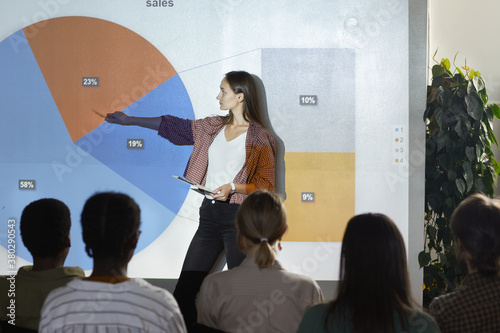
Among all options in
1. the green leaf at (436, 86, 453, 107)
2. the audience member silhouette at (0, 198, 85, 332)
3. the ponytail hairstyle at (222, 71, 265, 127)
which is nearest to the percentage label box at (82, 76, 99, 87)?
the ponytail hairstyle at (222, 71, 265, 127)

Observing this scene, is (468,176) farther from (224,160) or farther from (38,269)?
(38,269)

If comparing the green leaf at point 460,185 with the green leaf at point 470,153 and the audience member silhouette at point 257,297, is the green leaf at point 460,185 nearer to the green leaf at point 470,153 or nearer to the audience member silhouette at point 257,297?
the green leaf at point 470,153

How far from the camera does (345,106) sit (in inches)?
149

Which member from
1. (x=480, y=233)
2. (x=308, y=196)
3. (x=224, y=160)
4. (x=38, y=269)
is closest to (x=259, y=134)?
(x=224, y=160)

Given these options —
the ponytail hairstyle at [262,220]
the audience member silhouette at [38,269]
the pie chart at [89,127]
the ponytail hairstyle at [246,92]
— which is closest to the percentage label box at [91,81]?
the pie chart at [89,127]

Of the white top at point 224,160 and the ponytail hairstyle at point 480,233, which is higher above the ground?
the white top at point 224,160

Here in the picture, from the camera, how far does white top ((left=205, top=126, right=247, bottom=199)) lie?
11.4 ft

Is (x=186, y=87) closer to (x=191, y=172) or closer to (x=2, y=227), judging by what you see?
(x=191, y=172)

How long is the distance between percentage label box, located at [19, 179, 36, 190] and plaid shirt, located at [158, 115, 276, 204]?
936mm

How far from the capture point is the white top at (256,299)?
1.96m

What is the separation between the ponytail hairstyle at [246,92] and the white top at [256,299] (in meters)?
1.66

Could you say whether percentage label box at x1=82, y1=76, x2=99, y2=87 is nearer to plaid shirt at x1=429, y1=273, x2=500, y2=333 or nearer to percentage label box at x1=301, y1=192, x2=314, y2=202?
percentage label box at x1=301, y1=192, x2=314, y2=202

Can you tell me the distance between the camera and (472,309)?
1.76m

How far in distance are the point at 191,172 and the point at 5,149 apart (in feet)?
4.29
